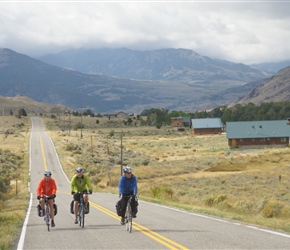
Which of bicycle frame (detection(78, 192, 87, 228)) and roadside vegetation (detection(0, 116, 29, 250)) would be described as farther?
bicycle frame (detection(78, 192, 87, 228))

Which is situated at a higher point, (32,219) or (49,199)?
(49,199)

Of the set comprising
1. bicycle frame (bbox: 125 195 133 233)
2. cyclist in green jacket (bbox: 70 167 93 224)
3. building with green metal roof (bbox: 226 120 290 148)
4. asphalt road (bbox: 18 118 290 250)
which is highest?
building with green metal roof (bbox: 226 120 290 148)

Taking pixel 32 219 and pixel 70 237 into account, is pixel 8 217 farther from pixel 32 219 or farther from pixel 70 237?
pixel 70 237

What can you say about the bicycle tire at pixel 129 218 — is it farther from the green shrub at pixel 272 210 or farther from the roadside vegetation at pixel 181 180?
the green shrub at pixel 272 210

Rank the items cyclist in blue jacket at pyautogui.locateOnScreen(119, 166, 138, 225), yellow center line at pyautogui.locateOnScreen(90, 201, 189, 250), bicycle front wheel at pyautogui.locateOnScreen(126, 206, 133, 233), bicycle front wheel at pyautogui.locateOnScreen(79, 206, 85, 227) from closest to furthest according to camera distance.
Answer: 1. yellow center line at pyautogui.locateOnScreen(90, 201, 189, 250)
2. bicycle front wheel at pyautogui.locateOnScreen(126, 206, 133, 233)
3. cyclist in blue jacket at pyautogui.locateOnScreen(119, 166, 138, 225)
4. bicycle front wheel at pyautogui.locateOnScreen(79, 206, 85, 227)

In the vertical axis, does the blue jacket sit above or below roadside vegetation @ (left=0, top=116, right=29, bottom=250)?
above

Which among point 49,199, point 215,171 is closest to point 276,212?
point 49,199

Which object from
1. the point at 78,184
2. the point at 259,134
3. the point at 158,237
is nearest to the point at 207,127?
the point at 259,134

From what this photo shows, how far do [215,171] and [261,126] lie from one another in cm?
4682

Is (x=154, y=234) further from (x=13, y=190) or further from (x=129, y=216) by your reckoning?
(x=13, y=190)

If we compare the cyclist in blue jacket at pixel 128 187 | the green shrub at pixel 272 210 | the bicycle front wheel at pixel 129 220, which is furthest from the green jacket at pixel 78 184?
the green shrub at pixel 272 210

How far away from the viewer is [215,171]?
59875 mm

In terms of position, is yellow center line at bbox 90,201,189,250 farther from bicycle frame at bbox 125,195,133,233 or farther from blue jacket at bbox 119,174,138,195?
blue jacket at bbox 119,174,138,195

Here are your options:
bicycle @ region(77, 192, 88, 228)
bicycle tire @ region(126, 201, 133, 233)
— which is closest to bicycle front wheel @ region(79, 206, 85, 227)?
bicycle @ region(77, 192, 88, 228)
